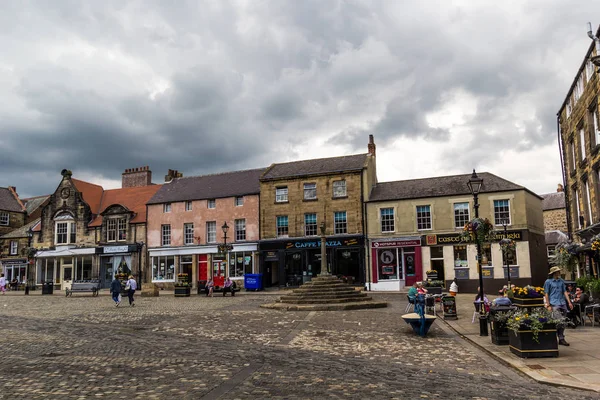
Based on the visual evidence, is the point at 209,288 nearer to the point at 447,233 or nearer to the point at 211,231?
the point at 211,231

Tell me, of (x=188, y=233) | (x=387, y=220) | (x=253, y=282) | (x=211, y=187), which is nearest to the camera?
(x=387, y=220)

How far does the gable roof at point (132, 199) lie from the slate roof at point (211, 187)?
6.61 feet

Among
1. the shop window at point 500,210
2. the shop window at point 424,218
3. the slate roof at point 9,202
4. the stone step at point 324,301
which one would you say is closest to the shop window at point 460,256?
the shop window at point 424,218

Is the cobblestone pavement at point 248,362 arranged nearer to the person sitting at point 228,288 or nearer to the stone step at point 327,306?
the stone step at point 327,306

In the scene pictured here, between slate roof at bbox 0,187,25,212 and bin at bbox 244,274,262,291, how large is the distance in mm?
31707

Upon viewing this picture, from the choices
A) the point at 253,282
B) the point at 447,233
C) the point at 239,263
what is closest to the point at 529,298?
the point at 447,233

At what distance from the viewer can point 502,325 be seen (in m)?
11.0

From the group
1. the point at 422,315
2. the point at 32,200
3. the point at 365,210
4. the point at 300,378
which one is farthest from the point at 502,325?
the point at 32,200

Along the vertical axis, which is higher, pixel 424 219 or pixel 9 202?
pixel 9 202

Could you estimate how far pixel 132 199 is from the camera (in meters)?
45.4

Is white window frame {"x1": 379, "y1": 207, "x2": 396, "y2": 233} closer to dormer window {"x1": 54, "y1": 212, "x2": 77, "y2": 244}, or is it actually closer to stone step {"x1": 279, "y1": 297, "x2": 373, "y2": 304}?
stone step {"x1": 279, "y1": 297, "x2": 373, "y2": 304}

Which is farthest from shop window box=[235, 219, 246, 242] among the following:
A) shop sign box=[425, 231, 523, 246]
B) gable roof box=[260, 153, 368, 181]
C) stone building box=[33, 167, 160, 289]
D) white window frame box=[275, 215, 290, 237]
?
shop sign box=[425, 231, 523, 246]

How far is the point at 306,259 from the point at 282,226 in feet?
10.9

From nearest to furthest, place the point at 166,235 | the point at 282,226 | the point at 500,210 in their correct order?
the point at 500,210 < the point at 282,226 < the point at 166,235
